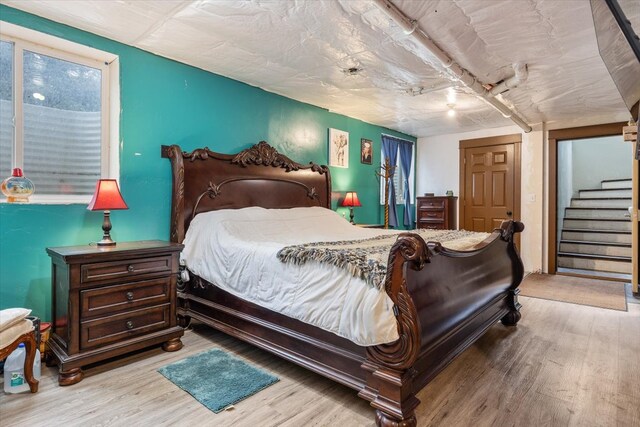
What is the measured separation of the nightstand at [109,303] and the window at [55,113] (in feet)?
2.41

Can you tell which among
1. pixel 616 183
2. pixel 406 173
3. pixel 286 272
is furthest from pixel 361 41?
pixel 616 183

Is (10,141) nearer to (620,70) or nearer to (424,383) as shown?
(424,383)

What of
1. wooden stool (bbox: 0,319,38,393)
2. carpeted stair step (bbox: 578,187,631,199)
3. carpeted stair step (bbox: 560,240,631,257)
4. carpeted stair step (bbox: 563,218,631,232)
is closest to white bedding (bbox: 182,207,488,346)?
wooden stool (bbox: 0,319,38,393)

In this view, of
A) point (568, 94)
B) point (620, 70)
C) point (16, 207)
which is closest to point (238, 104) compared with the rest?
point (16, 207)

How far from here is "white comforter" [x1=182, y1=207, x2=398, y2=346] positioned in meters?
1.68

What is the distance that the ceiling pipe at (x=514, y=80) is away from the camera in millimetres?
3111

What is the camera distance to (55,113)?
8.72 feet

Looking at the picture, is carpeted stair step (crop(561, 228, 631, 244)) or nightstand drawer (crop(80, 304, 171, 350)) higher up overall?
carpeted stair step (crop(561, 228, 631, 244))

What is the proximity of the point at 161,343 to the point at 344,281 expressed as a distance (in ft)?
5.21

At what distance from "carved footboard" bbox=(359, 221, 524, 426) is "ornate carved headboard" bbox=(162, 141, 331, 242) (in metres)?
2.14

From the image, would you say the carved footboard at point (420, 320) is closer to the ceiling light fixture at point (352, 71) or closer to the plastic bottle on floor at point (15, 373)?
the plastic bottle on floor at point (15, 373)

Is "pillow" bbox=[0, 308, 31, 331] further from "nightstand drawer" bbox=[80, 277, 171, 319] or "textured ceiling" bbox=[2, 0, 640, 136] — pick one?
"textured ceiling" bbox=[2, 0, 640, 136]

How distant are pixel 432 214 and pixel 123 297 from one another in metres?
5.04

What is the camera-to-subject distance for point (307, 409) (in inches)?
71.4
